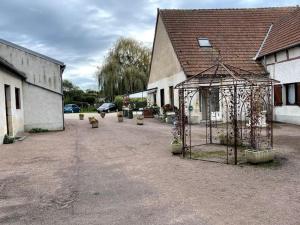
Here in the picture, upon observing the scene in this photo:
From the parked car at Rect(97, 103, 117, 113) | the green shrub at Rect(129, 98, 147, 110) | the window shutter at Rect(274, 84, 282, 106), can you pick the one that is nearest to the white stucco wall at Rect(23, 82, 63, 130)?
the window shutter at Rect(274, 84, 282, 106)

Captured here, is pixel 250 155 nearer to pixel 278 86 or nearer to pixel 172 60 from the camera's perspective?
pixel 278 86

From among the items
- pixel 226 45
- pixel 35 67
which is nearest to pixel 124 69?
pixel 226 45

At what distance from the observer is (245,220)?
15.6ft

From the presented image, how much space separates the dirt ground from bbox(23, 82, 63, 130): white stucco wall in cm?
Result: 812

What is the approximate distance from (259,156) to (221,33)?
1639 cm

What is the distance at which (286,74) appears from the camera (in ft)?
60.8

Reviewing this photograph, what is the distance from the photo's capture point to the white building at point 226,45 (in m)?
18.9

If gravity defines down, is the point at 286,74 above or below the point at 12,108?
above

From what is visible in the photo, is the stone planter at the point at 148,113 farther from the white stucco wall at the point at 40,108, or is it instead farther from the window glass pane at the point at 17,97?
the window glass pane at the point at 17,97

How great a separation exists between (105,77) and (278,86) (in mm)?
29473

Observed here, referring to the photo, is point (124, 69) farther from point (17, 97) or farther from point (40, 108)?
point (17, 97)

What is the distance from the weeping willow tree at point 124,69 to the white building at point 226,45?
60.7ft

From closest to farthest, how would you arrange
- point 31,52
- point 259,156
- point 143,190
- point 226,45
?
point 143,190, point 259,156, point 31,52, point 226,45

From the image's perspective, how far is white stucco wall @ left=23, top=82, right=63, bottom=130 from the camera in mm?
18500
